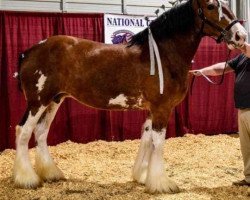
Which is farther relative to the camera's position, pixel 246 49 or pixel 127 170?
pixel 127 170

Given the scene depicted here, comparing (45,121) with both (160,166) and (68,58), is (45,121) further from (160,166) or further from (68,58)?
(160,166)

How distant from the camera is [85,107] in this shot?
696 cm

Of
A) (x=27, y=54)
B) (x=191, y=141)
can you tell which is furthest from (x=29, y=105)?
(x=191, y=141)

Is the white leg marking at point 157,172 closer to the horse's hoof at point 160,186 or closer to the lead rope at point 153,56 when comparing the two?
the horse's hoof at point 160,186

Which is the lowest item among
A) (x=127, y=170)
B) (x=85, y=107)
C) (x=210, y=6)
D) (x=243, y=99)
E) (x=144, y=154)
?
(x=127, y=170)

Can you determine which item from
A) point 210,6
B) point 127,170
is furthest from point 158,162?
point 210,6

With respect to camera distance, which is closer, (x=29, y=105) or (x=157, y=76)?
(x=157, y=76)

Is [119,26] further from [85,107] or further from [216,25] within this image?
[216,25]

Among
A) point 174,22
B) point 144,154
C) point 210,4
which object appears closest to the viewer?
point 210,4

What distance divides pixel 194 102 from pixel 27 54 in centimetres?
453

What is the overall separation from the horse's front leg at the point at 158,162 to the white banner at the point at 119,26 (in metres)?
3.35

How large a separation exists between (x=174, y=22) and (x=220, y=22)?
481 millimetres

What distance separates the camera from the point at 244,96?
14.0 feet

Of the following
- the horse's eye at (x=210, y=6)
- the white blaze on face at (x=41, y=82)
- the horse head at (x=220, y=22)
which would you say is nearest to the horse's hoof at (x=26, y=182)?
the white blaze on face at (x=41, y=82)
